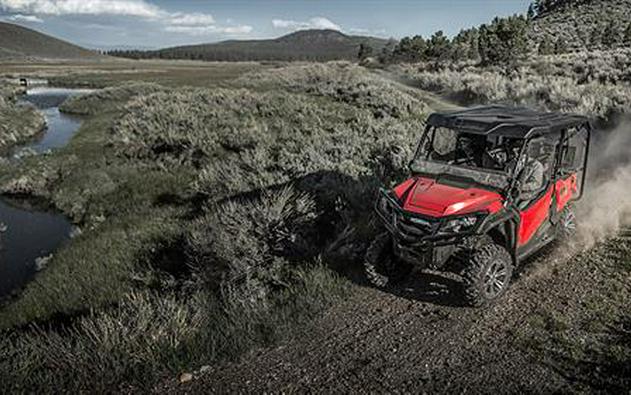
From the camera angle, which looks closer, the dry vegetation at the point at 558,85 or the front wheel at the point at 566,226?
the front wheel at the point at 566,226

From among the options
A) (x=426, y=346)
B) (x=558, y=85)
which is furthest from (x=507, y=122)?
(x=558, y=85)

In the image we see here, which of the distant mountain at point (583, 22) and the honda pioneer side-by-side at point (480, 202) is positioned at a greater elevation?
the distant mountain at point (583, 22)

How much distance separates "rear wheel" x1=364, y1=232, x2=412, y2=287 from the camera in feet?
22.1

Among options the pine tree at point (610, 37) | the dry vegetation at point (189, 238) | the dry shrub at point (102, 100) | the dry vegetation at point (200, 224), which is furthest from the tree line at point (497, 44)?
the dry shrub at point (102, 100)

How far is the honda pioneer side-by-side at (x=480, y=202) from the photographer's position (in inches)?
233

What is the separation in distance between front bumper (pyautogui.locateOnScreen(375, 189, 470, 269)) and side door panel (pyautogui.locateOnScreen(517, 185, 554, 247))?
3.36 ft

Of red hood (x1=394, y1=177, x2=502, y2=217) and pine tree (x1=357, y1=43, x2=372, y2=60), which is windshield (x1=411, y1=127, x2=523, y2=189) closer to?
red hood (x1=394, y1=177, x2=502, y2=217)

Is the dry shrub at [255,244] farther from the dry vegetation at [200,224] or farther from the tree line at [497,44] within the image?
the tree line at [497,44]

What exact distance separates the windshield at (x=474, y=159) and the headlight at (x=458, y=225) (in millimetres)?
800

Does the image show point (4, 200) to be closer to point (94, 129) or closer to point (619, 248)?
point (94, 129)

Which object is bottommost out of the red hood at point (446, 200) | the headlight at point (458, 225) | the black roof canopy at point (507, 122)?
the headlight at point (458, 225)

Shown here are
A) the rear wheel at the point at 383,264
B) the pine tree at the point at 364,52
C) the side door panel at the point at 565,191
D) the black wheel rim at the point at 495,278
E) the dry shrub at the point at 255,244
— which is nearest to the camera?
the black wheel rim at the point at 495,278

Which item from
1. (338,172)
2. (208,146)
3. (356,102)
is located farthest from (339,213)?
(356,102)

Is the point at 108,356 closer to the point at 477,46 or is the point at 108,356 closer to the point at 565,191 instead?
the point at 565,191
